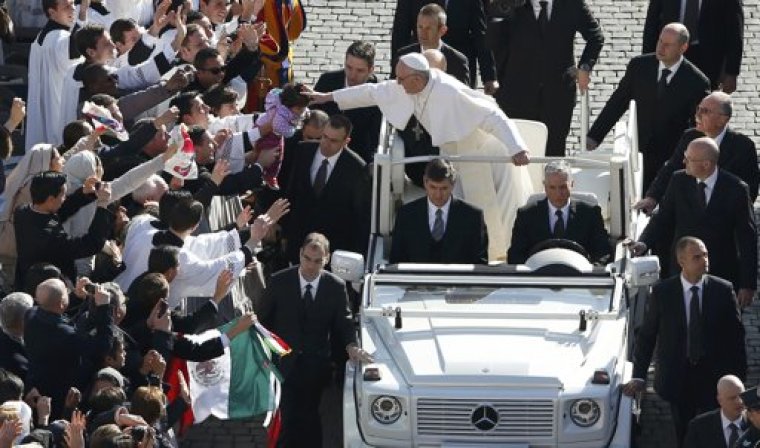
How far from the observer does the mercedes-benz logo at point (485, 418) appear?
1563 centimetres

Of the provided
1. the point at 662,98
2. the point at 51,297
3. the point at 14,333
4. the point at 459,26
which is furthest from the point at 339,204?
the point at 51,297

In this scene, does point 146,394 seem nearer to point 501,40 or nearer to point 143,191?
point 143,191

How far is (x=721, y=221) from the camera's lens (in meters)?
18.0

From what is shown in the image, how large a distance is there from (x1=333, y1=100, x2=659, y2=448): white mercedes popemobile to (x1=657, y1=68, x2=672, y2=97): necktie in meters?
2.80

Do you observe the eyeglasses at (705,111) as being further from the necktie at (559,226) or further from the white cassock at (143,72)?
the white cassock at (143,72)

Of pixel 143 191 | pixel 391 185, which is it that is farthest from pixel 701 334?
pixel 143 191

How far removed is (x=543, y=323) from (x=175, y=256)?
Result: 2.55m

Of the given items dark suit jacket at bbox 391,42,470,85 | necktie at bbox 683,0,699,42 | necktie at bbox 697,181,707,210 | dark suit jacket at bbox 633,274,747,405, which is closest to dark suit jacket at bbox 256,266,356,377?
dark suit jacket at bbox 633,274,747,405

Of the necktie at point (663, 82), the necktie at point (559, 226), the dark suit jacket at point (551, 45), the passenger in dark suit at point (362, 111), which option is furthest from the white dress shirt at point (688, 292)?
the dark suit jacket at point (551, 45)

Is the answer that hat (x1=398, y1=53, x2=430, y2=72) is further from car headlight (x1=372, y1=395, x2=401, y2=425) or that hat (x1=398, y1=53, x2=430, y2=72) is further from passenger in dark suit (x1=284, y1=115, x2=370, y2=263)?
car headlight (x1=372, y1=395, x2=401, y2=425)

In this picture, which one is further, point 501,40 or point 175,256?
point 501,40

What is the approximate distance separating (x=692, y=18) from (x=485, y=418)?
7494 mm

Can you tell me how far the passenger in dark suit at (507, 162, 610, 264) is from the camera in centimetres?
1759

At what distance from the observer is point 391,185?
18.3 meters
